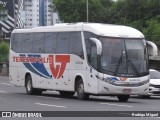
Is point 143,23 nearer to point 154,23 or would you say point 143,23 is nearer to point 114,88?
point 154,23

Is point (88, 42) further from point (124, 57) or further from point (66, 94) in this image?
point (66, 94)

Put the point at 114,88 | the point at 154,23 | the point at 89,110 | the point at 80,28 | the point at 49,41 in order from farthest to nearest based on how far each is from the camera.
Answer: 1. the point at 154,23
2. the point at 49,41
3. the point at 80,28
4. the point at 114,88
5. the point at 89,110

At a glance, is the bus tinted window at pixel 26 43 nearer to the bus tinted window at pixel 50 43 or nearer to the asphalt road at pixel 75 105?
the bus tinted window at pixel 50 43

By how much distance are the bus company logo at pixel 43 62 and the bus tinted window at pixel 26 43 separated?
31cm

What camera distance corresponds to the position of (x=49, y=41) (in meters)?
30.7

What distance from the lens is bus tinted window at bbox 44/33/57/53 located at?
98.8 feet

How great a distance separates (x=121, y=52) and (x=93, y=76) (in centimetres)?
155

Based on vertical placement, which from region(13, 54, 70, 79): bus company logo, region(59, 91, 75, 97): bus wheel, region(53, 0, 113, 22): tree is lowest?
region(59, 91, 75, 97): bus wheel

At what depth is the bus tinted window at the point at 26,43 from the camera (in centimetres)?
3250

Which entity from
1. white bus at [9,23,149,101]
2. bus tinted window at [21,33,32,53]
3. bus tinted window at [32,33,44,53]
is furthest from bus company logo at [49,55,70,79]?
bus tinted window at [21,33,32,53]

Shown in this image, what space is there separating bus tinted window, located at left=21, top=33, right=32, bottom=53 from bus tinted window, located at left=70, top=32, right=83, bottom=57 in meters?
4.48

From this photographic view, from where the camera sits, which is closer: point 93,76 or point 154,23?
point 93,76

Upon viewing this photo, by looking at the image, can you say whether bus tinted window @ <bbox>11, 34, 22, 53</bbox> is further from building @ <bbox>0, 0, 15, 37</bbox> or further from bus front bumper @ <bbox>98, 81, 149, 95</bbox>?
building @ <bbox>0, 0, 15, 37</bbox>

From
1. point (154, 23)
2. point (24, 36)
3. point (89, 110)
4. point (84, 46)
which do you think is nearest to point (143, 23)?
point (154, 23)
